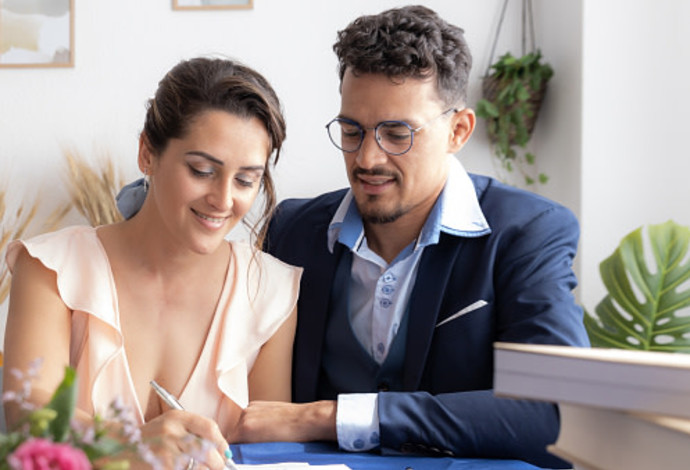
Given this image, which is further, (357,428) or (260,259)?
(260,259)

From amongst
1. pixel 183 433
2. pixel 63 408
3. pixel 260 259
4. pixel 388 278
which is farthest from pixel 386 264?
pixel 63 408

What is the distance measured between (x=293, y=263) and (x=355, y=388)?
31cm

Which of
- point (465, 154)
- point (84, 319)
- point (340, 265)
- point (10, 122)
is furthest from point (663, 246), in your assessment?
point (10, 122)

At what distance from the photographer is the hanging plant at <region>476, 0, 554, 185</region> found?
3193 millimetres

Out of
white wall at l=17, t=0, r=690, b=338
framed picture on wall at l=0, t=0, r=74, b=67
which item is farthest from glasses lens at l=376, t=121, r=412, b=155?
framed picture on wall at l=0, t=0, r=74, b=67

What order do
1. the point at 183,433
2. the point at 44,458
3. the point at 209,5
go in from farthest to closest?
1. the point at 209,5
2. the point at 183,433
3. the point at 44,458

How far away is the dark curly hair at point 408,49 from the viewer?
6.22ft

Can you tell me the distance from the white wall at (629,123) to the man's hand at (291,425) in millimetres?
1777

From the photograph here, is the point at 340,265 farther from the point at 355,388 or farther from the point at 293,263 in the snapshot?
the point at 355,388

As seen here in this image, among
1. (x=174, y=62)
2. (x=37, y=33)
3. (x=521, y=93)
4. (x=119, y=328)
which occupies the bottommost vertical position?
(x=119, y=328)

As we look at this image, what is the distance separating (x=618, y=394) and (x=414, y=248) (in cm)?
120

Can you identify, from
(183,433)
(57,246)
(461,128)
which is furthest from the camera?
(461,128)

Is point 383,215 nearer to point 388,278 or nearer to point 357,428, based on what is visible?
point 388,278

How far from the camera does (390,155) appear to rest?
1.91 metres
